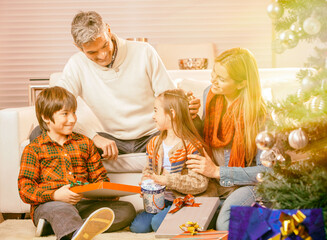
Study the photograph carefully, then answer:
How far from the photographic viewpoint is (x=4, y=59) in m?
4.22

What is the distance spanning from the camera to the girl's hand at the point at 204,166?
5.82 feet

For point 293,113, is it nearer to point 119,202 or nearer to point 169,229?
point 169,229

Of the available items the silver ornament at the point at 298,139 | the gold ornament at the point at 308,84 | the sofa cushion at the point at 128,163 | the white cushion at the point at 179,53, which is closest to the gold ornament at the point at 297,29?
the gold ornament at the point at 308,84

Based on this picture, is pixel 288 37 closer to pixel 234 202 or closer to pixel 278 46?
pixel 278 46

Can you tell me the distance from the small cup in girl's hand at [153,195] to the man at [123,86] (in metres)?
0.42

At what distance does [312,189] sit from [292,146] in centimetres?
12

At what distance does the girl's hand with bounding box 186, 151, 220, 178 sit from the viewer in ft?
5.82

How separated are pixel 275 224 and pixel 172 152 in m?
0.87

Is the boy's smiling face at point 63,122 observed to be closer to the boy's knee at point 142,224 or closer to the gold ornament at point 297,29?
the boy's knee at point 142,224

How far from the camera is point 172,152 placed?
1.87m

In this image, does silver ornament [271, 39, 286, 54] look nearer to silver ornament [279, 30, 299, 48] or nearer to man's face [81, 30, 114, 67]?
silver ornament [279, 30, 299, 48]

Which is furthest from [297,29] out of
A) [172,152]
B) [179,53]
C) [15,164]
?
[179,53]

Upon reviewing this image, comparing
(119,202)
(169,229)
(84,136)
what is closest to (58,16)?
(84,136)

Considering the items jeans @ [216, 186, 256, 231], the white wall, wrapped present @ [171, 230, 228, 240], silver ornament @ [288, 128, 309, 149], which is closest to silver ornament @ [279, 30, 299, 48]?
silver ornament @ [288, 128, 309, 149]
